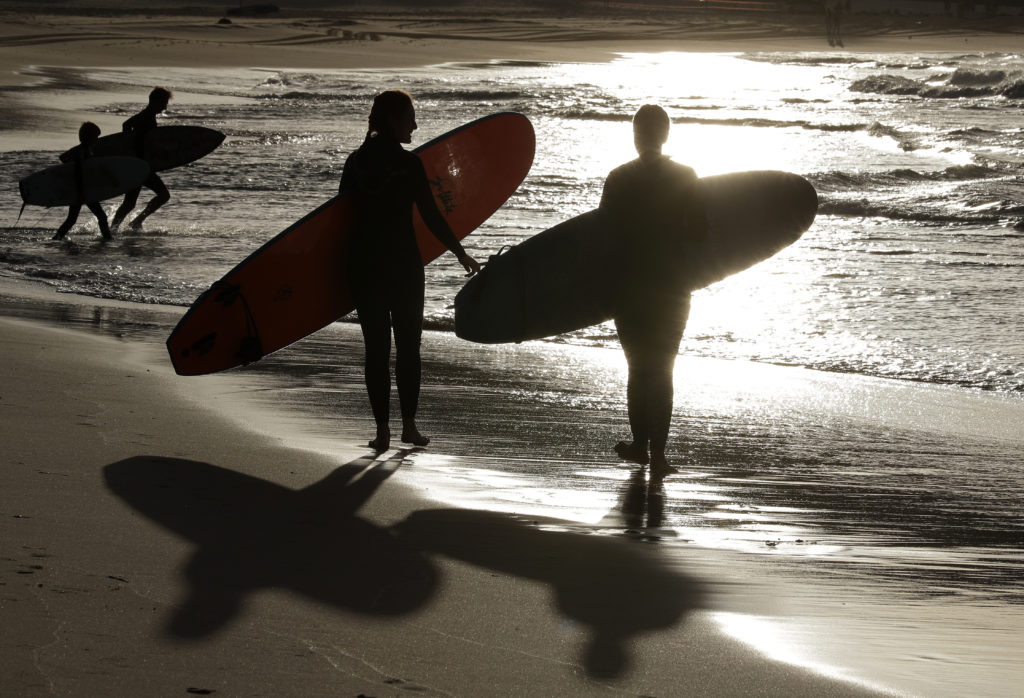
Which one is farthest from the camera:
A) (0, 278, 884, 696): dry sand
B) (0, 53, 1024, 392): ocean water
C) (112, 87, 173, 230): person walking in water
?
(112, 87, 173, 230): person walking in water

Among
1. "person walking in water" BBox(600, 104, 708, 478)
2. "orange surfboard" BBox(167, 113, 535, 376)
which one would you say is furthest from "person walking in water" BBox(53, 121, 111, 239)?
"person walking in water" BBox(600, 104, 708, 478)

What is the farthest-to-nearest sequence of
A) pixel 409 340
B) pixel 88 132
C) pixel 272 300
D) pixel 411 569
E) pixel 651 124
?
pixel 88 132 → pixel 272 300 → pixel 409 340 → pixel 651 124 → pixel 411 569

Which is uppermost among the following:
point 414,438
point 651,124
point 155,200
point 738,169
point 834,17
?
point 834,17

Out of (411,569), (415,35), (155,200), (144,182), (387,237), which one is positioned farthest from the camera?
(415,35)

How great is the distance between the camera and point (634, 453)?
4.87 meters

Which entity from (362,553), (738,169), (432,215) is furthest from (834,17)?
(362,553)

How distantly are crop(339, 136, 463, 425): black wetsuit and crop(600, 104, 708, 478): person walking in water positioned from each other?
2.25 feet

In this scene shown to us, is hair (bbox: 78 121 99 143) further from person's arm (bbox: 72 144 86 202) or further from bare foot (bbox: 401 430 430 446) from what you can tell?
bare foot (bbox: 401 430 430 446)

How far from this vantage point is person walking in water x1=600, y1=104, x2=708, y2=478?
15.3ft

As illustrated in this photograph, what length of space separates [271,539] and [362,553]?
0.97 feet

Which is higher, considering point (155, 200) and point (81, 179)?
point (81, 179)

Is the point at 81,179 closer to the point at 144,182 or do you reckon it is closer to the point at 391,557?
the point at 144,182

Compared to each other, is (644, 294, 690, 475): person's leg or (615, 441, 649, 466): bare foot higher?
(644, 294, 690, 475): person's leg

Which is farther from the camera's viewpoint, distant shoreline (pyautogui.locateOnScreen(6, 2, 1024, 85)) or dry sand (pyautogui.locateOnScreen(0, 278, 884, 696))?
distant shoreline (pyautogui.locateOnScreen(6, 2, 1024, 85))
